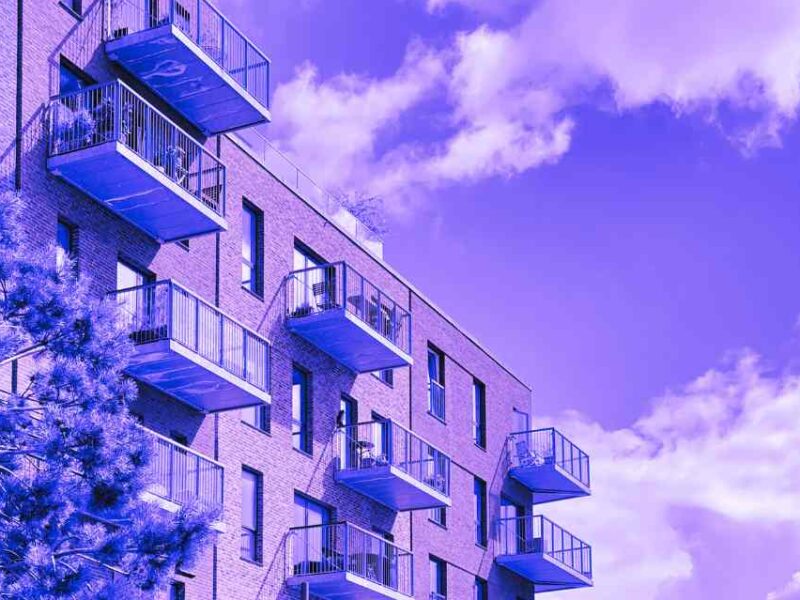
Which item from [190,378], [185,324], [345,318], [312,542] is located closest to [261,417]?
[345,318]

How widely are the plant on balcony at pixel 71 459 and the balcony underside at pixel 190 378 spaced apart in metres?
5.34

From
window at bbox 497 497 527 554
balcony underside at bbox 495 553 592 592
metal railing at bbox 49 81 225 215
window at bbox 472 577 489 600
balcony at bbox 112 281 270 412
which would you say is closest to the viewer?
metal railing at bbox 49 81 225 215

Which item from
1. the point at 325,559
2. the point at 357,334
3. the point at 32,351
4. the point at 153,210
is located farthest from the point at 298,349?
the point at 32,351

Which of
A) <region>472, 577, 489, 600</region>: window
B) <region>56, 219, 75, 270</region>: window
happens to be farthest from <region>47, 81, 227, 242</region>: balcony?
<region>472, 577, 489, 600</region>: window

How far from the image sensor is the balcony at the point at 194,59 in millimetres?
30203

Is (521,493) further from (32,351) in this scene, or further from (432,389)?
(32,351)

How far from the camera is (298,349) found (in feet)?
120

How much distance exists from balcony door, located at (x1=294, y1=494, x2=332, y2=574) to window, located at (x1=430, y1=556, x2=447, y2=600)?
6.63 meters

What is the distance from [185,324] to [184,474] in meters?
2.55

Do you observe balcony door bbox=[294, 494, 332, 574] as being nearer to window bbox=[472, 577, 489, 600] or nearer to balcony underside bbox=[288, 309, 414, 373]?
balcony underside bbox=[288, 309, 414, 373]

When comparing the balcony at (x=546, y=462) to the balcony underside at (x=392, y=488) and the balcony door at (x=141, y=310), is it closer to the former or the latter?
the balcony underside at (x=392, y=488)

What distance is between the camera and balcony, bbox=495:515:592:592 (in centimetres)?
4647

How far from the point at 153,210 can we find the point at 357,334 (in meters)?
8.20

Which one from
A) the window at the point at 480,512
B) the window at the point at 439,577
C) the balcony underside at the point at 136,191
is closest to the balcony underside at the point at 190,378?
the balcony underside at the point at 136,191
